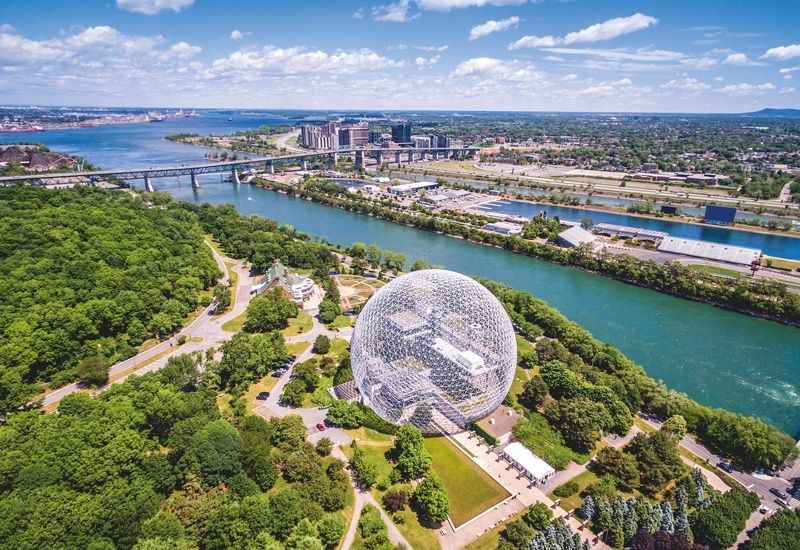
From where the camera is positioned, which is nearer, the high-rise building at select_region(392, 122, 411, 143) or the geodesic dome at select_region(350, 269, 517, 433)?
the geodesic dome at select_region(350, 269, 517, 433)

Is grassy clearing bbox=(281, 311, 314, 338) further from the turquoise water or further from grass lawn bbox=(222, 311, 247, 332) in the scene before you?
the turquoise water

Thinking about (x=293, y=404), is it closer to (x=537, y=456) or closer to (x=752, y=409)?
(x=537, y=456)

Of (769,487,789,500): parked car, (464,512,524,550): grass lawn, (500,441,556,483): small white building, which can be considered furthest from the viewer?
(500,441,556,483): small white building

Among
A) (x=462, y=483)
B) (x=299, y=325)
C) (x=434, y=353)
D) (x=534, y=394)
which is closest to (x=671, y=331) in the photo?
(x=534, y=394)

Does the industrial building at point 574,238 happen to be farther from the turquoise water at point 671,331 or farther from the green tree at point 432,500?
the green tree at point 432,500

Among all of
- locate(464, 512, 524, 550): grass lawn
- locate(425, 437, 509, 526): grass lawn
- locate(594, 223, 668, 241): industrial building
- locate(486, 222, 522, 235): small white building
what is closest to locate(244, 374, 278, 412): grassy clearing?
locate(425, 437, 509, 526): grass lawn
